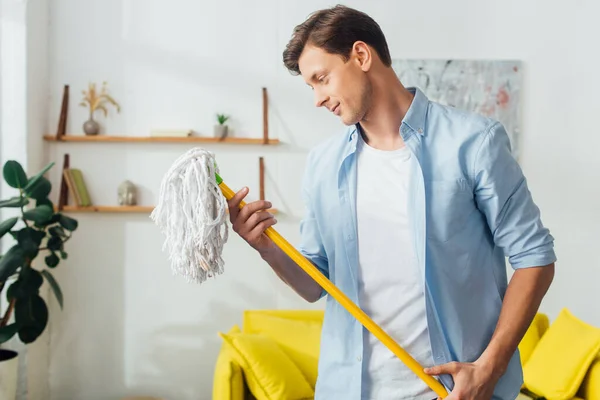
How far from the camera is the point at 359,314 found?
4.58 feet

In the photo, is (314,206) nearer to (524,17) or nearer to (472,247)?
(472,247)

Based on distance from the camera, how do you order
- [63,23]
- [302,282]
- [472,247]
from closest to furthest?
[472,247]
[302,282]
[63,23]

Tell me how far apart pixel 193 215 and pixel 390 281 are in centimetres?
A: 42

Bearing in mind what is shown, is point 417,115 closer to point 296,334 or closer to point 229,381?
point 229,381

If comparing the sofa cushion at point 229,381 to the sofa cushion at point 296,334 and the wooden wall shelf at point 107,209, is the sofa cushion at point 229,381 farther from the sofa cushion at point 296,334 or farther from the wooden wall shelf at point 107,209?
the wooden wall shelf at point 107,209

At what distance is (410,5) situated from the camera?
388 cm

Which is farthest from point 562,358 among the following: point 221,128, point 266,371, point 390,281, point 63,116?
point 63,116

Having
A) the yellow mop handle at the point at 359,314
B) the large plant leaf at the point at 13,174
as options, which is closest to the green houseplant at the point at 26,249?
the large plant leaf at the point at 13,174

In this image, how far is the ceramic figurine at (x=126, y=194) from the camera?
3.79 meters

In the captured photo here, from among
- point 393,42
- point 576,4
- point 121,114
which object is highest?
point 576,4

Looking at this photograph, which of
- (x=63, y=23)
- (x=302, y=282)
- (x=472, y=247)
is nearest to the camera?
(x=472, y=247)

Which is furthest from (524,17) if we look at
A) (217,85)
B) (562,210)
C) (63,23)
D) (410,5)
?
(63,23)

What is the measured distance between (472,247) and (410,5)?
2.73 metres

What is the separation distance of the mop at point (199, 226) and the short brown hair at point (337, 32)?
0.31 meters
